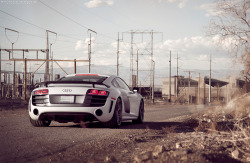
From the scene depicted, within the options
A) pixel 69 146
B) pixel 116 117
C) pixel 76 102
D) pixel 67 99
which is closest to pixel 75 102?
pixel 76 102

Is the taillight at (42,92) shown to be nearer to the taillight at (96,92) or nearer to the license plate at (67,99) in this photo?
the license plate at (67,99)

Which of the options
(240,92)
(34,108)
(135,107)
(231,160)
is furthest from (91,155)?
(240,92)

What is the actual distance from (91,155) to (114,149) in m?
0.66

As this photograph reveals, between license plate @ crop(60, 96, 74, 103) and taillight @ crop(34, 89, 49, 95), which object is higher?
taillight @ crop(34, 89, 49, 95)

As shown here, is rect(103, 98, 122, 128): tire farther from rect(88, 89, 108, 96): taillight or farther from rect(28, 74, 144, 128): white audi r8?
rect(88, 89, 108, 96): taillight

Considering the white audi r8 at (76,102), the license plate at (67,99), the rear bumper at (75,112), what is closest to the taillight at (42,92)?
the white audi r8 at (76,102)

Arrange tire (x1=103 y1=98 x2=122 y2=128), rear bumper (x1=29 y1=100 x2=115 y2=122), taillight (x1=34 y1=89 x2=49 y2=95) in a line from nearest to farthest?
1. rear bumper (x1=29 y1=100 x2=115 y2=122)
2. taillight (x1=34 y1=89 x2=49 y2=95)
3. tire (x1=103 y1=98 x2=122 y2=128)

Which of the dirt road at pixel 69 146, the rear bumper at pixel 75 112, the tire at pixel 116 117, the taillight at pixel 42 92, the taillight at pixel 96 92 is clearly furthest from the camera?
the tire at pixel 116 117

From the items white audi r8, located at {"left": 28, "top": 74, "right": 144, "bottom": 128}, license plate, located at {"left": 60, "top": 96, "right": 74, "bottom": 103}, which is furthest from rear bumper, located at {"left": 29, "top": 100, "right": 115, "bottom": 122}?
license plate, located at {"left": 60, "top": 96, "right": 74, "bottom": 103}

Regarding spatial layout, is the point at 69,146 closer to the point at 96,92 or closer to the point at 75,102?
the point at 75,102

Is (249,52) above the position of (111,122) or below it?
above

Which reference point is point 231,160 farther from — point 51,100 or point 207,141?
point 51,100

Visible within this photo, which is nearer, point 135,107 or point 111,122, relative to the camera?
point 111,122

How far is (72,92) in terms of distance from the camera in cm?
796
